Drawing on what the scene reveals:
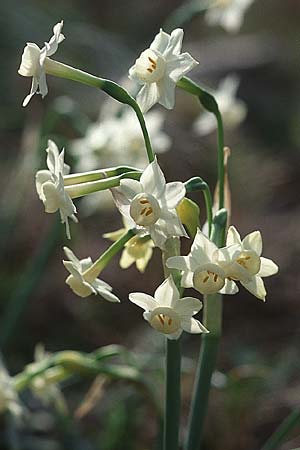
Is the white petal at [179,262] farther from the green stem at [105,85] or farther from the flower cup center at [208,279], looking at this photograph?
the green stem at [105,85]

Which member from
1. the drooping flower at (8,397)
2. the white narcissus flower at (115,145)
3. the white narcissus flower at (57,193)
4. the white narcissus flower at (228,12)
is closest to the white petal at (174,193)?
the white narcissus flower at (57,193)

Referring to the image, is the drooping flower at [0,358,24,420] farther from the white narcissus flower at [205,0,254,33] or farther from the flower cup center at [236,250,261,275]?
the white narcissus flower at [205,0,254,33]

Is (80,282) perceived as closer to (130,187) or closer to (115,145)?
(130,187)

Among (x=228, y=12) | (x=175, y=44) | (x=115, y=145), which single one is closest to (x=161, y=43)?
(x=175, y=44)

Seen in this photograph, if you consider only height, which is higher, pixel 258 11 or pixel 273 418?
pixel 258 11

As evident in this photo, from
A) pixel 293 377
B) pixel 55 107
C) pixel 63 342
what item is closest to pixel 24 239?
pixel 63 342

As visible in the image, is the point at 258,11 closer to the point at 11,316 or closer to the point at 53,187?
the point at 11,316
